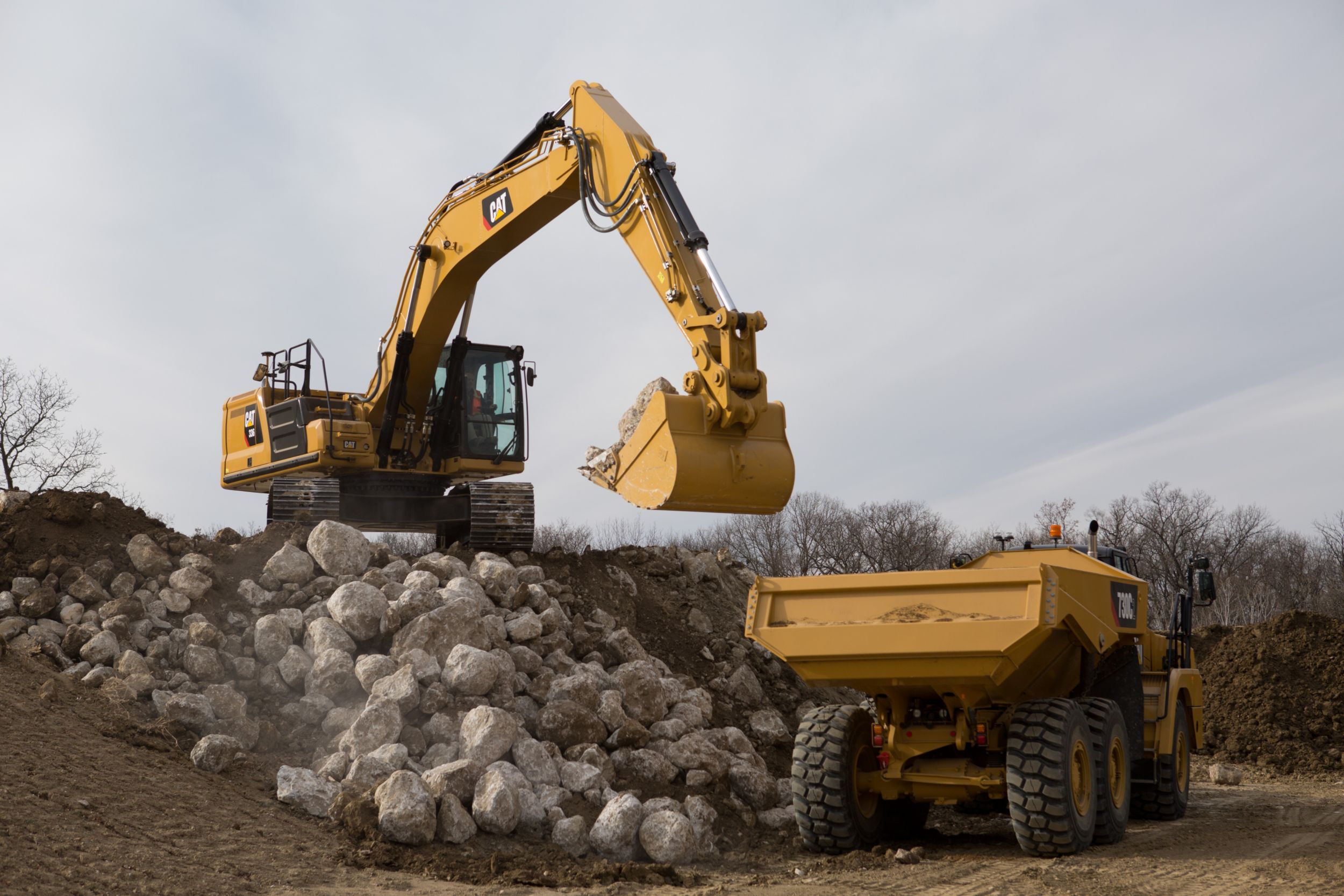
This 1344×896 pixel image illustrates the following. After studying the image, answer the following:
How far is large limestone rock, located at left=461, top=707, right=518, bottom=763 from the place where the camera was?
8203mm

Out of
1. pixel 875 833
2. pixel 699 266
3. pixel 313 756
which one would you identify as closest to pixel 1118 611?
pixel 875 833

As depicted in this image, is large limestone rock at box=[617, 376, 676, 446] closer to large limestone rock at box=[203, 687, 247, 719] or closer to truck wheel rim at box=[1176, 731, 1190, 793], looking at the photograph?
large limestone rock at box=[203, 687, 247, 719]

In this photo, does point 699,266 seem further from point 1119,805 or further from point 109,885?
point 109,885

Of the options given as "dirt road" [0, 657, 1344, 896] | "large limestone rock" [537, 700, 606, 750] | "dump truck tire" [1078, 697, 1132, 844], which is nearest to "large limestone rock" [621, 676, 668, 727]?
"large limestone rock" [537, 700, 606, 750]

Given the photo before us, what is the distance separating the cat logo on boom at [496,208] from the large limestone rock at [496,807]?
19.1ft

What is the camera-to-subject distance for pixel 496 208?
37.1 feet

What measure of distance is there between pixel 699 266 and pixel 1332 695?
38.0ft

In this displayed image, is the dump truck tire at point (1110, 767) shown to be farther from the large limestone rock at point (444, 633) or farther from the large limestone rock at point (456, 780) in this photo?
the large limestone rock at point (444, 633)

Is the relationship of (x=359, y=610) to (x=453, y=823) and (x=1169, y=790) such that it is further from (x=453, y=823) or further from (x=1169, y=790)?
(x=1169, y=790)

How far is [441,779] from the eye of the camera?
25.3 ft

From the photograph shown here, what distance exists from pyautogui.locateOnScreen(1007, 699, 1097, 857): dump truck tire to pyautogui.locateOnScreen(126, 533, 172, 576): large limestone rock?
24.8 ft

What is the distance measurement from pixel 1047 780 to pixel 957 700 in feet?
2.46

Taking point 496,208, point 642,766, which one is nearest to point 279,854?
point 642,766

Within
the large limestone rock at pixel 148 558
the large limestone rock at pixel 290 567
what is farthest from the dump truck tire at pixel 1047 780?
the large limestone rock at pixel 148 558
